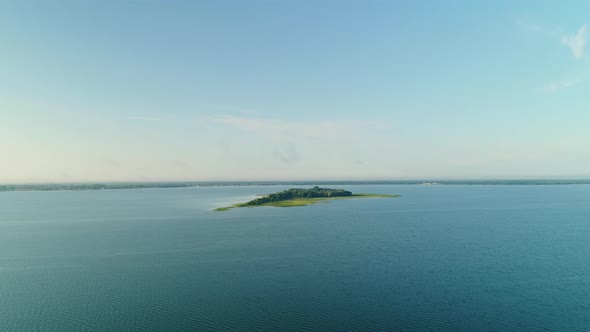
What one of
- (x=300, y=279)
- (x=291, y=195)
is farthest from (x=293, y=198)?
(x=300, y=279)

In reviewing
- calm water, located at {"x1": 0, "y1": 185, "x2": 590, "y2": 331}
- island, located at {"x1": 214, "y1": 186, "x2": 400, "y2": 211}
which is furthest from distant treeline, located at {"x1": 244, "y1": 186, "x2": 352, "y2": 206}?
calm water, located at {"x1": 0, "y1": 185, "x2": 590, "y2": 331}

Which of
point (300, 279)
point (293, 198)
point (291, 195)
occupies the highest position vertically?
point (291, 195)

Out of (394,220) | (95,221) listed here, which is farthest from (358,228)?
(95,221)

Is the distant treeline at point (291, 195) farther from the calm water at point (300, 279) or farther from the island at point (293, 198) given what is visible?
the calm water at point (300, 279)

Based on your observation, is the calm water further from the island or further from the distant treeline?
the distant treeline

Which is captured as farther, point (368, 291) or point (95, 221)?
point (95, 221)

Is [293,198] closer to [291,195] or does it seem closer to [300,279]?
[291,195]

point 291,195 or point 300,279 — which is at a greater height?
point 291,195

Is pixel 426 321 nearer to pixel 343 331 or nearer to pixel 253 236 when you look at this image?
pixel 343 331
